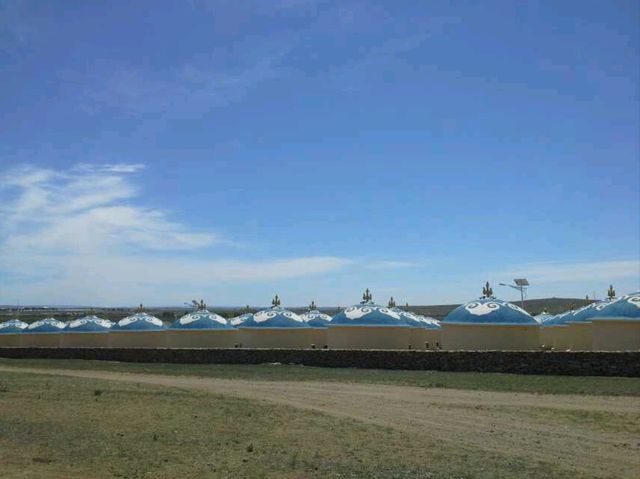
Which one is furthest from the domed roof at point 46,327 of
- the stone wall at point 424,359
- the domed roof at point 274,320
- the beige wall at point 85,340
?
the domed roof at point 274,320

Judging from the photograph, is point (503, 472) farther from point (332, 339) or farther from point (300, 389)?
point (332, 339)

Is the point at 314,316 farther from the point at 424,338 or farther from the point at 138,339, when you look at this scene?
the point at 138,339

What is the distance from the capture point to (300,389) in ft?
71.5

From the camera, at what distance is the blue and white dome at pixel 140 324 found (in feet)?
143

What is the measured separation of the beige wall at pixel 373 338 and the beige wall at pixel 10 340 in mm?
26635

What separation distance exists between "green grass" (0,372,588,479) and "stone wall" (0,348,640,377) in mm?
13621

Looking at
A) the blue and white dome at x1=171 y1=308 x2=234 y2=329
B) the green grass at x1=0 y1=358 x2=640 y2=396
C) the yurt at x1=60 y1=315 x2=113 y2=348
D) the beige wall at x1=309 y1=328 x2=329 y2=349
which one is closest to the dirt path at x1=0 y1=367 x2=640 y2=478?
the green grass at x1=0 y1=358 x2=640 y2=396

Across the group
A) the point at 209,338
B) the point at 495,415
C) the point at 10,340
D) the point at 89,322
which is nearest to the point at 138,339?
the point at 209,338

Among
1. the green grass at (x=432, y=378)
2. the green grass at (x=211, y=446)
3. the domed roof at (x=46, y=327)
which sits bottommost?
the green grass at (x=211, y=446)

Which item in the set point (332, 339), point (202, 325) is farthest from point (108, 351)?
point (332, 339)

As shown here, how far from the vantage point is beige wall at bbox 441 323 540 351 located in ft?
104

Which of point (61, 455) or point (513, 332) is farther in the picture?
point (513, 332)

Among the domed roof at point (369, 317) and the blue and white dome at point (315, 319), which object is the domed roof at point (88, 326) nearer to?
the blue and white dome at point (315, 319)

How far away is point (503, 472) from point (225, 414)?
22.3ft
